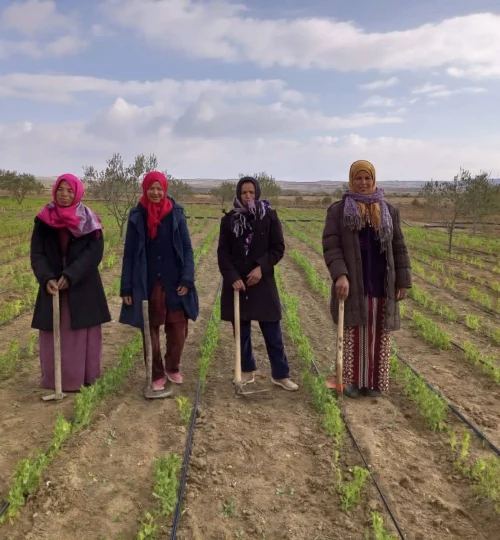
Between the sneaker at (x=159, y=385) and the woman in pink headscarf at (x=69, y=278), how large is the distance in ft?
1.94

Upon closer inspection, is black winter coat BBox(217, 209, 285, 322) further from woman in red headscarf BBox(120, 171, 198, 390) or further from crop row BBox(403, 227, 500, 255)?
crop row BBox(403, 227, 500, 255)

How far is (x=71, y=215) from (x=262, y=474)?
242cm

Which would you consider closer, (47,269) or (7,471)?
(7,471)

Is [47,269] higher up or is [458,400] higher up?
[47,269]

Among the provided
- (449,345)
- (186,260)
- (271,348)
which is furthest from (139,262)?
(449,345)

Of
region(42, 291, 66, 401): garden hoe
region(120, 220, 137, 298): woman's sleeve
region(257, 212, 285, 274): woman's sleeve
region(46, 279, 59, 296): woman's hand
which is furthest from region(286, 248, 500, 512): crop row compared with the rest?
region(46, 279, 59, 296): woman's hand

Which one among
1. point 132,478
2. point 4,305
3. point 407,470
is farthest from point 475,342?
point 4,305

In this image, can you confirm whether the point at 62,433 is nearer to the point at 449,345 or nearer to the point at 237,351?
the point at 237,351

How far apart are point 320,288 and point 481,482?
582 cm

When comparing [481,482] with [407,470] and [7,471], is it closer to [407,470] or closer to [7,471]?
[407,470]

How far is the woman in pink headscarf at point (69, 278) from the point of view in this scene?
392cm

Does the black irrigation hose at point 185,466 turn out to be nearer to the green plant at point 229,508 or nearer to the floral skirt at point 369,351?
the green plant at point 229,508

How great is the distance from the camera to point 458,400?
425 cm

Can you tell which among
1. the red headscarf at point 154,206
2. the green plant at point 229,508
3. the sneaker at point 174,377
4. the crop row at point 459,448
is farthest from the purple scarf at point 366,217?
the green plant at point 229,508
